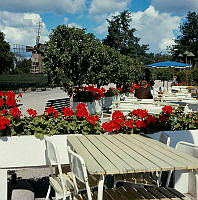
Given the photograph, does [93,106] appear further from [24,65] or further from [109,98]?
[24,65]

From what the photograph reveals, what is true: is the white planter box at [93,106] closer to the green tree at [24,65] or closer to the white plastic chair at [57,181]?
the white plastic chair at [57,181]

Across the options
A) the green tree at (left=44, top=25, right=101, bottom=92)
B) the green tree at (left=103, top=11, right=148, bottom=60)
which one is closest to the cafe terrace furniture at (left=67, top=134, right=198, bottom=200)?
the green tree at (left=44, top=25, right=101, bottom=92)

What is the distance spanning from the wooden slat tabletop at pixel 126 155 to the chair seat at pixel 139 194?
0.34m

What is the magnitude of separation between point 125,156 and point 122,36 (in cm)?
6014

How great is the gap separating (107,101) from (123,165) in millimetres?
10099

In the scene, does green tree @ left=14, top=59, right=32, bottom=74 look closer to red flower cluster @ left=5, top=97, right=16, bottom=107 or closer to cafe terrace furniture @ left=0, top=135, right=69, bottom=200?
red flower cluster @ left=5, top=97, right=16, bottom=107

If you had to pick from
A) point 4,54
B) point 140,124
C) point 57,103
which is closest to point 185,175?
point 140,124

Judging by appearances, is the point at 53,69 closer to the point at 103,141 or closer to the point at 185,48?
the point at 103,141

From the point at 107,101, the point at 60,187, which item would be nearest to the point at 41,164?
the point at 60,187

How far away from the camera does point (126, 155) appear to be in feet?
10.0

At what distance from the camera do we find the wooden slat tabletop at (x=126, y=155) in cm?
263

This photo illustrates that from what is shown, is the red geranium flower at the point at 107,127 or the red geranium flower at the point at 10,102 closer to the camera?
the red geranium flower at the point at 107,127

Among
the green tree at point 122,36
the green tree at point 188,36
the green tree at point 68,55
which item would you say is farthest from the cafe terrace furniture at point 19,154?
the green tree at point 188,36

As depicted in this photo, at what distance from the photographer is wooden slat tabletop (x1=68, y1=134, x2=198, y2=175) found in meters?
2.63
